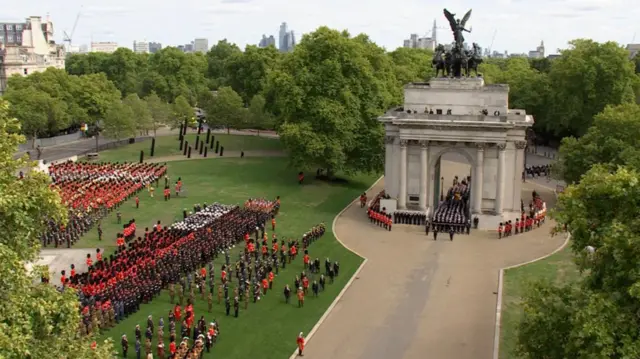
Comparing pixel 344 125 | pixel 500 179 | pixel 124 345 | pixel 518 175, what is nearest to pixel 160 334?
pixel 124 345

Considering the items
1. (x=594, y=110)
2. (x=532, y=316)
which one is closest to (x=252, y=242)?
(x=532, y=316)

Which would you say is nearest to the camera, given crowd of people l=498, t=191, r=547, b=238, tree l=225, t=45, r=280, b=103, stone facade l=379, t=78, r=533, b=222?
crowd of people l=498, t=191, r=547, b=238

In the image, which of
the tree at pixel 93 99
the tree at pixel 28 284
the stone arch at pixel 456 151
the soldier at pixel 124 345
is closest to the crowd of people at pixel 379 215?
the stone arch at pixel 456 151

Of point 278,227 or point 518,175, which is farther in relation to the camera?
point 518,175

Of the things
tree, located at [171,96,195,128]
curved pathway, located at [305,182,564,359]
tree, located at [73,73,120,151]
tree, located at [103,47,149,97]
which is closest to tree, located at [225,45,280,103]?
tree, located at [171,96,195,128]

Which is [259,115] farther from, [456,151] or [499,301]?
[499,301]

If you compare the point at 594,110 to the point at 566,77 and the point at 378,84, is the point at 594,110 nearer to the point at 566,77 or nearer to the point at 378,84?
the point at 566,77

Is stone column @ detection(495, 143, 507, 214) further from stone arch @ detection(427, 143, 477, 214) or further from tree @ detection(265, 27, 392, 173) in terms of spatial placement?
tree @ detection(265, 27, 392, 173)
